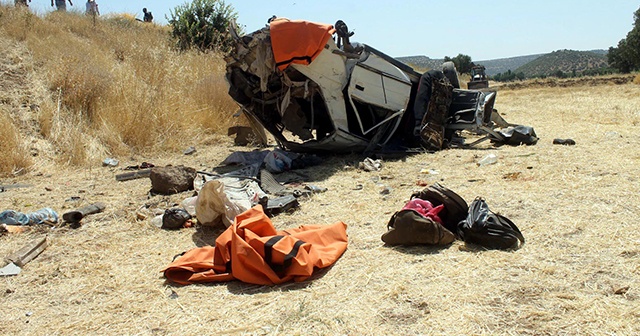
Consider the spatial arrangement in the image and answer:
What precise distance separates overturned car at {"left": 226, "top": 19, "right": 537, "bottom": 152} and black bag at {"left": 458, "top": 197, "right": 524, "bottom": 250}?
3.71 meters

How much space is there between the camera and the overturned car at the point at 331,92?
22.2 ft

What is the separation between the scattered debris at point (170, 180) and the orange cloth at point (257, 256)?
230 centimetres

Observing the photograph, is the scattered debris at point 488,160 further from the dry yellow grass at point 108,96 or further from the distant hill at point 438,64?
the dry yellow grass at point 108,96

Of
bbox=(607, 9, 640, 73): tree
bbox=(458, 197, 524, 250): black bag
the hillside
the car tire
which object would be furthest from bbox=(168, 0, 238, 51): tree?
the hillside

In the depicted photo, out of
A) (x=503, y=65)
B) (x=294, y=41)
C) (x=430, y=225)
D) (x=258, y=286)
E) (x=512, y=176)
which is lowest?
(x=258, y=286)

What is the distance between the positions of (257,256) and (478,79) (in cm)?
1168

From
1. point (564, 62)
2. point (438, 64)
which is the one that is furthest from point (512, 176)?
point (564, 62)

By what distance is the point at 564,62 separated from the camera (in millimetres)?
75375

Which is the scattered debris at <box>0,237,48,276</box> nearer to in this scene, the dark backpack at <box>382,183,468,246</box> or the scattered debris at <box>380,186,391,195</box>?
the dark backpack at <box>382,183,468,246</box>

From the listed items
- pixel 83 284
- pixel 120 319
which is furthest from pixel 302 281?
pixel 83 284

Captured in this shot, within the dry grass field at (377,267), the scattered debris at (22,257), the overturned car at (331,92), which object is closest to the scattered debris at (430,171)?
the dry grass field at (377,267)

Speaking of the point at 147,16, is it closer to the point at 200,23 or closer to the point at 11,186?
the point at 200,23

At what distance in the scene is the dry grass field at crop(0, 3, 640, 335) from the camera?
2.81m

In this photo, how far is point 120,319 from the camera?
10.0 ft
